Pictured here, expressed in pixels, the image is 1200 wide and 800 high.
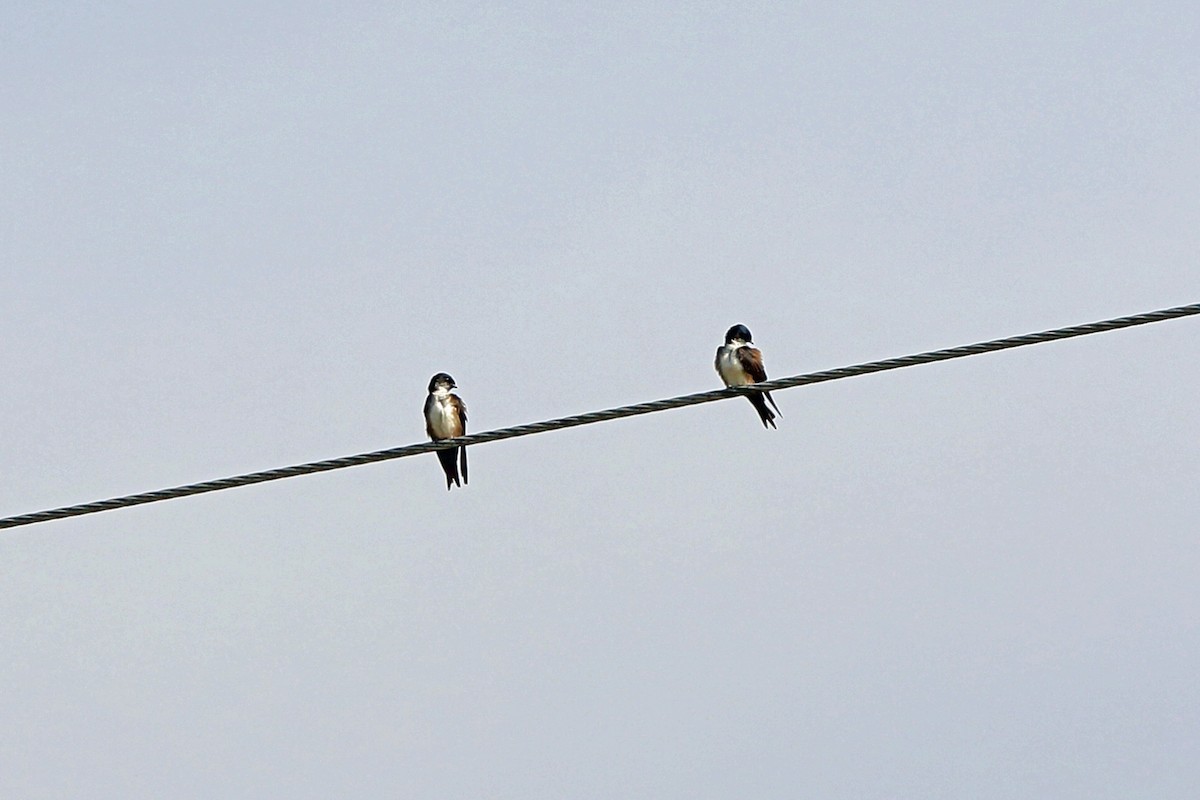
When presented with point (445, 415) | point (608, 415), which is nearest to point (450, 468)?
point (445, 415)

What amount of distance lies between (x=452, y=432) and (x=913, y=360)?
792 centimetres

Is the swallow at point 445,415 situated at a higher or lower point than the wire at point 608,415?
higher

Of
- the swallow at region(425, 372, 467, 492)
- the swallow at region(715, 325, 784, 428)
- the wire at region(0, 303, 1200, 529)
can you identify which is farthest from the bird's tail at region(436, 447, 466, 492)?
the wire at region(0, 303, 1200, 529)

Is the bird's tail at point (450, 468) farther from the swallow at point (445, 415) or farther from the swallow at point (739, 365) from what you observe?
the swallow at point (739, 365)

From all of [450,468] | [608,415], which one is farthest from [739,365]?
[608,415]

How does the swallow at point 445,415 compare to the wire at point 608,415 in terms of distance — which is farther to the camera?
the swallow at point 445,415

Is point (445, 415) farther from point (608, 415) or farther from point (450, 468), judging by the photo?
point (608, 415)

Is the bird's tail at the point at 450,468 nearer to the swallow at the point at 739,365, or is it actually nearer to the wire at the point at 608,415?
the swallow at the point at 739,365

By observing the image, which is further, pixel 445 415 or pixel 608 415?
pixel 445 415

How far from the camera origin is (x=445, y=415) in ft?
51.6

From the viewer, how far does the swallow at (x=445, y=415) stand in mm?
15414

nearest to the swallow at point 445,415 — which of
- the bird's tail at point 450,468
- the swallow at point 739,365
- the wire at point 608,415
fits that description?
the bird's tail at point 450,468

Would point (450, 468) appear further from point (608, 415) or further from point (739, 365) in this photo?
point (608, 415)

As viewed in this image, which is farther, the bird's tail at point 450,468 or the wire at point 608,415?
the bird's tail at point 450,468
